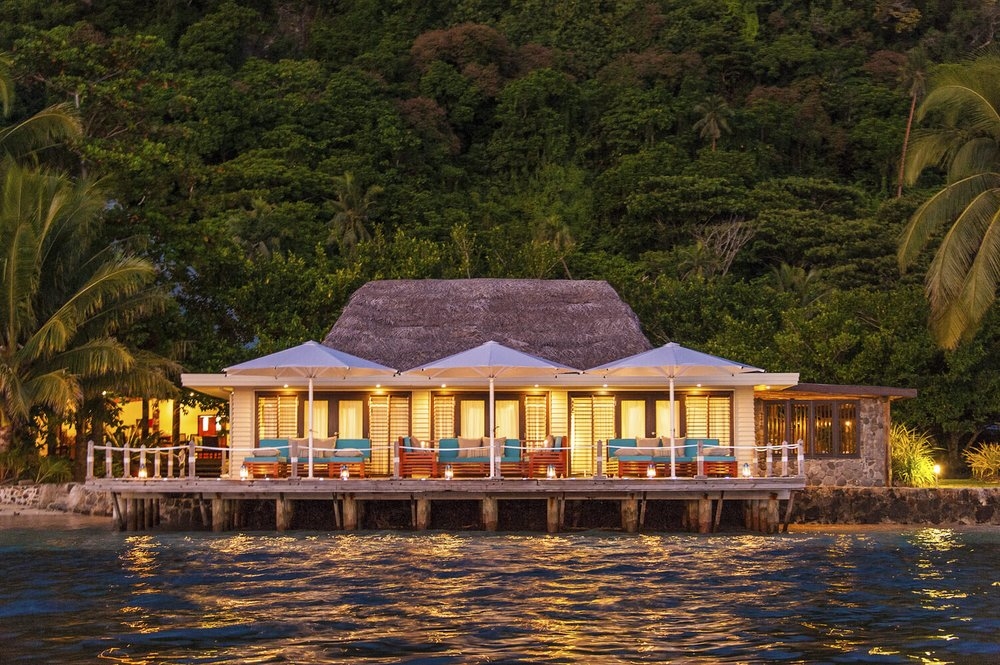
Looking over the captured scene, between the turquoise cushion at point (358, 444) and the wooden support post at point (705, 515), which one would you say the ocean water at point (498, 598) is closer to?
the wooden support post at point (705, 515)

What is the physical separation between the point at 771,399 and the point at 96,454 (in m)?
16.2

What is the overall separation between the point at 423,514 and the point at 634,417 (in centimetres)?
604

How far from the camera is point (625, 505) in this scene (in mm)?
27625

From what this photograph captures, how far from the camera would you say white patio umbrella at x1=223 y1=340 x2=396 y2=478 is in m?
27.4

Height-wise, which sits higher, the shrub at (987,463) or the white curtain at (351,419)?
the white curtain at (351,419)

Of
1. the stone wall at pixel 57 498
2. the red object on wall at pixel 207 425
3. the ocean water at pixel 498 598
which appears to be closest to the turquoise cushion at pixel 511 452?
the ocean water at pixel 498 598

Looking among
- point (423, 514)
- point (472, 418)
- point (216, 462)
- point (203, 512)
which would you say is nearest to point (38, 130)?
point (216, 462)

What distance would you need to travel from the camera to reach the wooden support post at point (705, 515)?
2750 centimetres

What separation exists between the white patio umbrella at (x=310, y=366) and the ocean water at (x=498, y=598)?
3.05 m

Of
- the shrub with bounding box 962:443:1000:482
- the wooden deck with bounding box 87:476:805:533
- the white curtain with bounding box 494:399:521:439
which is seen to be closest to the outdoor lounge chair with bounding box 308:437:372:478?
the wooden deck with bounding box 87:476:805:533

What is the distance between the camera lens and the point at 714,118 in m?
75.1

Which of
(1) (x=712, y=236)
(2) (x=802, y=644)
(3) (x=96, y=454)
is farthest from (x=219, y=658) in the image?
(1) (x=712, y=236)

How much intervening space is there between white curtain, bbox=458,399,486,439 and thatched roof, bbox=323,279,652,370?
1.26m

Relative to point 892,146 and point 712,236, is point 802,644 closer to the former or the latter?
point 712,236
